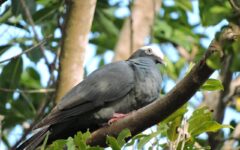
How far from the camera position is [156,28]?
635 centimetres

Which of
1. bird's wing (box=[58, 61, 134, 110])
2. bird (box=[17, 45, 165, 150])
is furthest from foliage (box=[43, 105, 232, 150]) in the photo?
bird's wing (box=[58, 61, 134, 110])

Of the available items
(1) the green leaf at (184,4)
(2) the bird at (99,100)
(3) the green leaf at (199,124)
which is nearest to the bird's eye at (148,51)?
(2) the bird at (99,100)

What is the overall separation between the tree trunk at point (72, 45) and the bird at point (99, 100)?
0.47ft

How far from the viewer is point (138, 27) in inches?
242

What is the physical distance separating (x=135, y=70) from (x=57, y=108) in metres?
0.75

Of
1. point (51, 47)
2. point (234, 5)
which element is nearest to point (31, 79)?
point (51, 47)

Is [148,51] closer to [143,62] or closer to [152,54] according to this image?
[152,54]

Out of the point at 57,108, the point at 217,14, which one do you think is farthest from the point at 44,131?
the point at 217,14

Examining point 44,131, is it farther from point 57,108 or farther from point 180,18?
point 180,18

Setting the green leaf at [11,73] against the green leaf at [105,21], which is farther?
the green leaf at [105,21]

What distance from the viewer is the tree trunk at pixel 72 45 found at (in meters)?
4.29

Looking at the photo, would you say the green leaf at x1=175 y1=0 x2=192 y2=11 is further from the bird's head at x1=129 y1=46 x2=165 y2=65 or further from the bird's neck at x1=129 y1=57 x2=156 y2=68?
the bird's neck at x1=129 y1=57 x2=156 y2=68

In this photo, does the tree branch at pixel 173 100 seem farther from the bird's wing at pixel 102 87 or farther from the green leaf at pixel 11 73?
the green leaf at pixel 11 73

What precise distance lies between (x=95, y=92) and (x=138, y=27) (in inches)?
82.8
